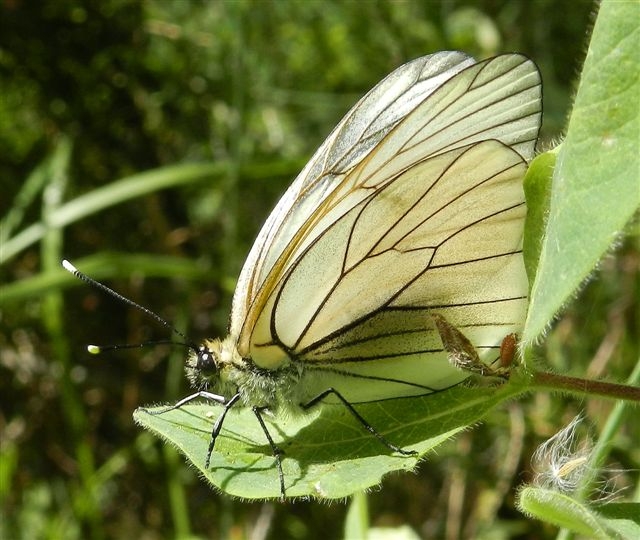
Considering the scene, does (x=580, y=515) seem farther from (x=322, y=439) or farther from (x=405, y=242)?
(x=405, y=242)

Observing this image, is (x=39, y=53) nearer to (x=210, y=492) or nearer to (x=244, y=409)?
(x=210, y=492)

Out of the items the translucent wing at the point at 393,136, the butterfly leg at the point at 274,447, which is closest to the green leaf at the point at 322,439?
the butterfly leg at the point at 274,447

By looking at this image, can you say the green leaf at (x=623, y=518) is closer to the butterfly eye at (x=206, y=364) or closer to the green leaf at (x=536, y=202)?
the green leaf at (x=536, y=202)

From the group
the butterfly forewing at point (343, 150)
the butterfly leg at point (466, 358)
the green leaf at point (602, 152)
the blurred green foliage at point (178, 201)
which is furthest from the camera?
the blurred green foliage at point (178, 201)

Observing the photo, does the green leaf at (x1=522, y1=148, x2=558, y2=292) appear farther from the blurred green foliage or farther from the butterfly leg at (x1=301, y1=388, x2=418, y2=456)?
the blurred green foliage

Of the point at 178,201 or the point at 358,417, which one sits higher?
the point at 178,201

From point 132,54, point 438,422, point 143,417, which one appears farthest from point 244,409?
point 132,54

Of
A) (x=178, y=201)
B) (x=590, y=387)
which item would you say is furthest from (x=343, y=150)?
(x=178, y=201)
